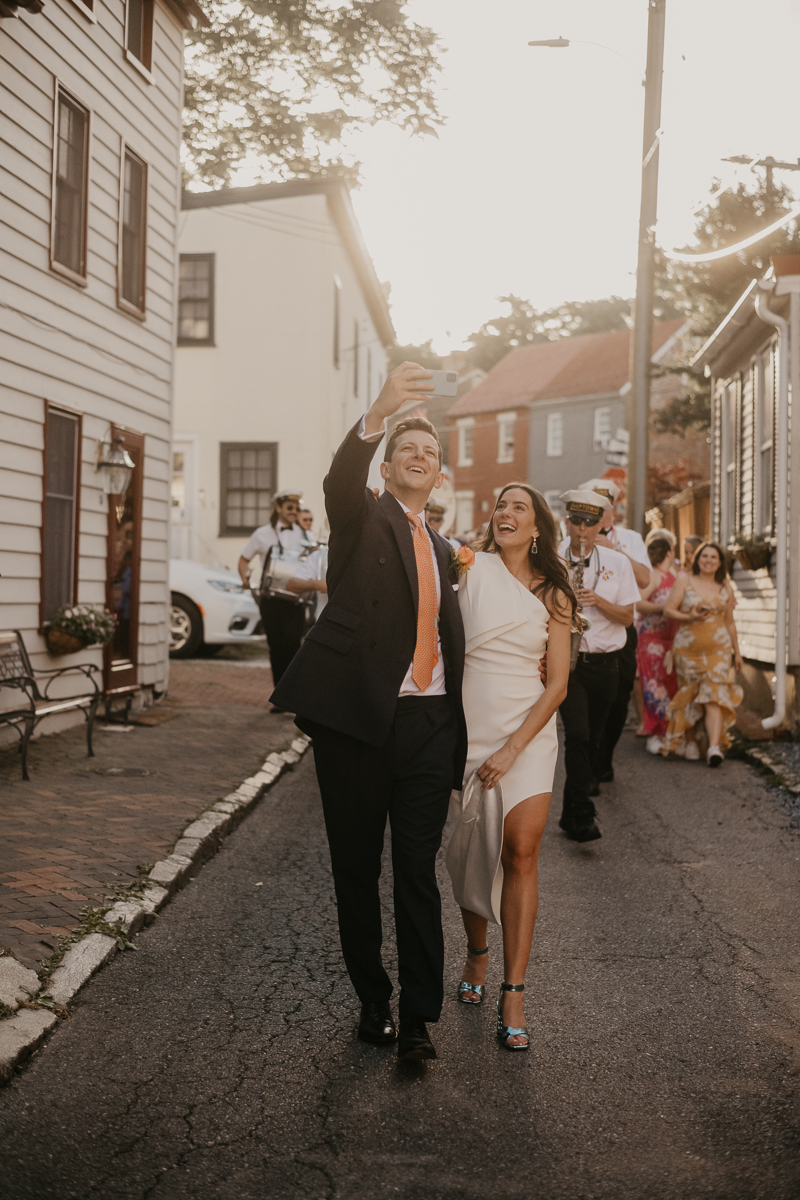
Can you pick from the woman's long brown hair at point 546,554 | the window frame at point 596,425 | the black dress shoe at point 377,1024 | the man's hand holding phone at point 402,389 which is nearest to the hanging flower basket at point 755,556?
the woman's long brown hair at point 546,554

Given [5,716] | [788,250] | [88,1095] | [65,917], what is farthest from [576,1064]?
[788,250]

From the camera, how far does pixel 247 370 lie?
75.3 ft

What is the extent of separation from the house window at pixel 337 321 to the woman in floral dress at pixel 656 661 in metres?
13.6

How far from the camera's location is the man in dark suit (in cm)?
412

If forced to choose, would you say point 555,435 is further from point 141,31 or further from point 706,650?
point 706,650

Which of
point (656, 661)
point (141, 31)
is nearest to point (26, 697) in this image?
point (656, 661)

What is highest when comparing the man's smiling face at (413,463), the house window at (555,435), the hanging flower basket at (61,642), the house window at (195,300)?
the house window at (555,435)

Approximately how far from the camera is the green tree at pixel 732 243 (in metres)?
26.5

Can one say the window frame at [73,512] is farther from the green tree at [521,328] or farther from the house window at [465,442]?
the green tree at [521,328]

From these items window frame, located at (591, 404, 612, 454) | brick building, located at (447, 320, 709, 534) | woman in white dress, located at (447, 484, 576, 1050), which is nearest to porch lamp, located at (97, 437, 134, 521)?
woman in white dress, located at (447, 484, 576, 1050)

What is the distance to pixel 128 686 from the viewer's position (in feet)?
40.1

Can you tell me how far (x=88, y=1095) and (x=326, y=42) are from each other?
20203mm

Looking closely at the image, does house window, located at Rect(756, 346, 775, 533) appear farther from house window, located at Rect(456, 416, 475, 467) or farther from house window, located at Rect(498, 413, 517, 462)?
house window, located at Rect(456, 416, 475, 467)

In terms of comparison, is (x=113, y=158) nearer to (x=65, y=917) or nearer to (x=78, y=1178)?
(x=65, y=917)
